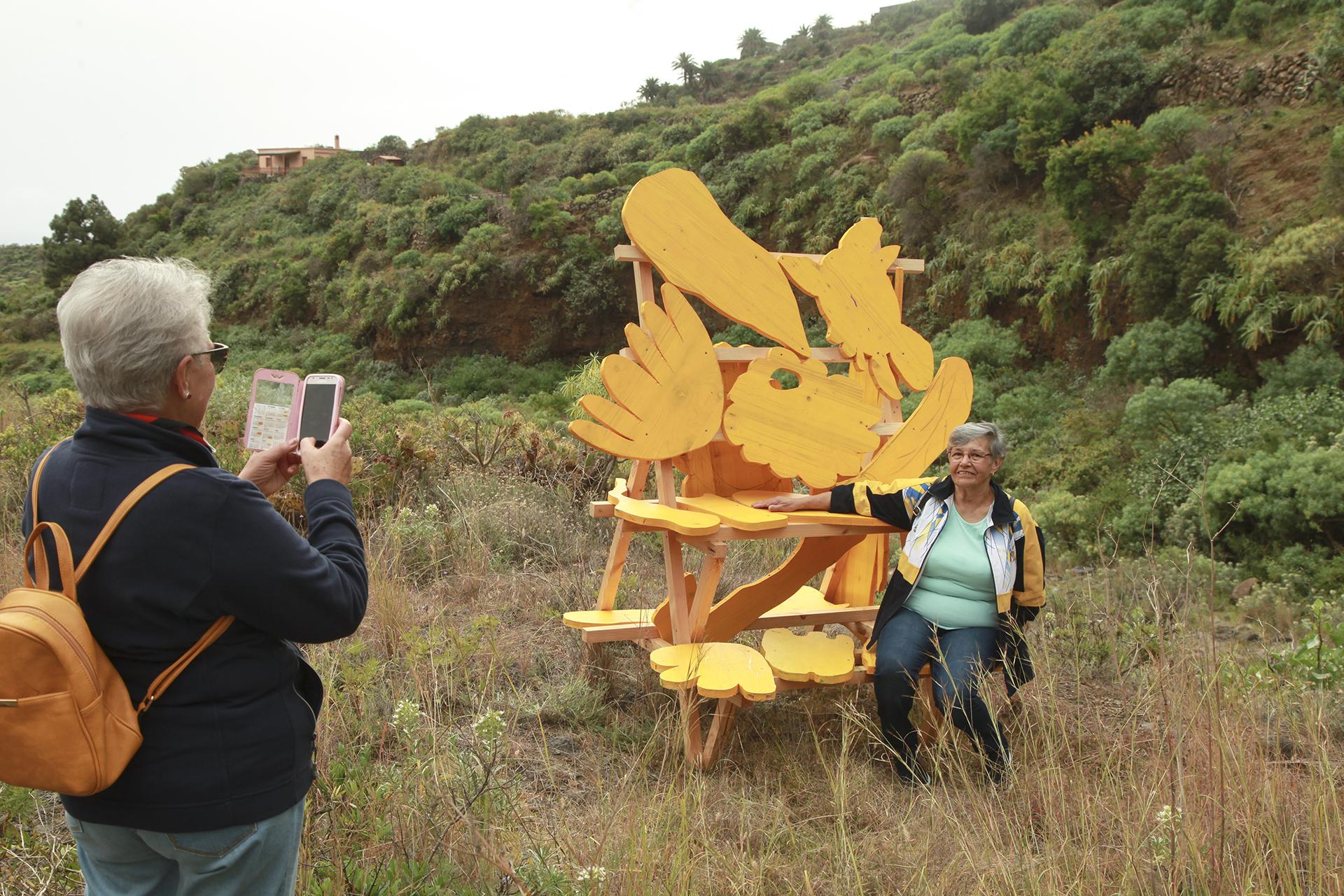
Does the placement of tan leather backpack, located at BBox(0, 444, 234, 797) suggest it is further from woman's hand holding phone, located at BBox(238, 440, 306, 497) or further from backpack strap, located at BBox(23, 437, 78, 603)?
woman's hand holding phone, located at BBox(238, 440, 306, 497)

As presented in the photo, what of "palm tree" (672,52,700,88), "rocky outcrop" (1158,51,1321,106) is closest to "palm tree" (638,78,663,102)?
"palm tree" (672,52,700,88)

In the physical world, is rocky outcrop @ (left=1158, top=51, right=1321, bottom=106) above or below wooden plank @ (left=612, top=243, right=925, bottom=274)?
above

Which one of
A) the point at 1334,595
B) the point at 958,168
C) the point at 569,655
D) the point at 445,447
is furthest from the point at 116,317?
the point at 958,168

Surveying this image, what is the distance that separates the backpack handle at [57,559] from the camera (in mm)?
1210

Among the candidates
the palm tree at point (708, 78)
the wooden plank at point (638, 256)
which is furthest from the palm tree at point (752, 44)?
the wooden plank at point (638, 256)

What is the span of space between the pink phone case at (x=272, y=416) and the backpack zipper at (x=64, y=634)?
1.73 feet

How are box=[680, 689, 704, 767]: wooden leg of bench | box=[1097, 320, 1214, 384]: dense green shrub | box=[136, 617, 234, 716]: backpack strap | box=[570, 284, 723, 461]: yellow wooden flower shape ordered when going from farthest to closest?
box=[1097, 320, 1214, 384]: dense green shrub → box=[570, 284, 723, 461]: yellow wooden flower shape → box=[680, 689, 704, 767]: wooden leg of bench → box=[136, 617, 234, 716]: backpack strap

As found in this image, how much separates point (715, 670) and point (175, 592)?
1.88m

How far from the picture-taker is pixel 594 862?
75.6 inches

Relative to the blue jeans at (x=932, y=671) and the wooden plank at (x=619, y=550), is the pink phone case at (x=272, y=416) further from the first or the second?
the blue jeans at (x=932, y=671)

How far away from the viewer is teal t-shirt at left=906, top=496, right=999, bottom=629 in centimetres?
290

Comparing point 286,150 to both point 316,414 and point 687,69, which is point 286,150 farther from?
point 316,414

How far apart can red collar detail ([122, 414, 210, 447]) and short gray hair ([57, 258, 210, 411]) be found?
0.6 inches

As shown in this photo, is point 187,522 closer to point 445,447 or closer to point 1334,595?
point 445,447
